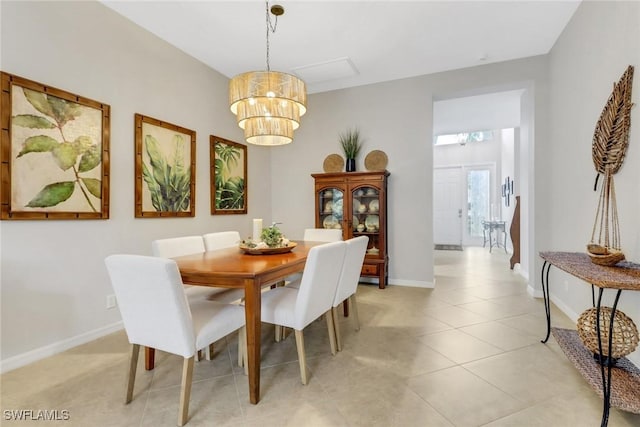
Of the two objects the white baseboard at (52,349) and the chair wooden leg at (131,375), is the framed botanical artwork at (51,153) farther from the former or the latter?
the chair wooden leg at (131,375)

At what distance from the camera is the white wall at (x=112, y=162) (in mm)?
2090

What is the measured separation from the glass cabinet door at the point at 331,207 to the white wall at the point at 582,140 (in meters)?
2.43

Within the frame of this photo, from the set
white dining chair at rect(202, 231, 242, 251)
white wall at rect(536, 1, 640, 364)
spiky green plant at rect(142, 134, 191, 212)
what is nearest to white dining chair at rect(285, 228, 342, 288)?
white dining chair at rect(202, 231, 242, 251)

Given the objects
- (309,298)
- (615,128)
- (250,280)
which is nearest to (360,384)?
(309,298)

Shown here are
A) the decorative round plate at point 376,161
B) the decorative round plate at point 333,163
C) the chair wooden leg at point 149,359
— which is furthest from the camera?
the decorative round plate at point 333,163

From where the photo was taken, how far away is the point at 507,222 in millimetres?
7430

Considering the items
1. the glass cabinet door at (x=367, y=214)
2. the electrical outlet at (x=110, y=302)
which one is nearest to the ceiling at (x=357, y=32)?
the glass cabinet door at (x=367, y=214)

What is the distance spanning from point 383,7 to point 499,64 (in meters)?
1.92

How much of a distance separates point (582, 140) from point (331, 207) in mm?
2819

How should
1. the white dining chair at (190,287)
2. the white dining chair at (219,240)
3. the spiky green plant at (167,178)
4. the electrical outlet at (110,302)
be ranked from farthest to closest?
1. the spiky green plant at (167,178)
2. the white dining chair at (219,240)
3. the electrical outlet at (110,302)
4. the white dining chair at (190,287)

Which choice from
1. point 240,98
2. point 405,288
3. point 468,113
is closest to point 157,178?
point 240,98

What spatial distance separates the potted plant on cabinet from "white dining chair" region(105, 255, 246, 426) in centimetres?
315

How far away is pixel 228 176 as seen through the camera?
162 inches

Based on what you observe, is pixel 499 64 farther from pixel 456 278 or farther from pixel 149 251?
pixel 149 251
